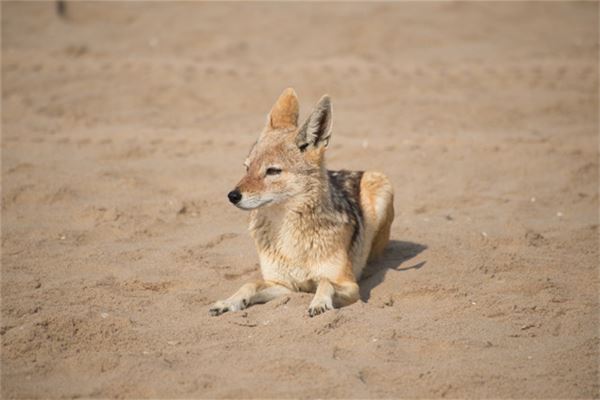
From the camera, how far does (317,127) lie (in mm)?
6887

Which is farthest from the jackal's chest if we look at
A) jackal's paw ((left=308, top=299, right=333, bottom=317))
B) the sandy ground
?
jackal's paw ((left=308, top=299, right=333, bottom=317))

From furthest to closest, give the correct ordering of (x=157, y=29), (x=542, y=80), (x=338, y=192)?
(x=157, y=29) → (x=542, y=80) → (x=338, y=192)

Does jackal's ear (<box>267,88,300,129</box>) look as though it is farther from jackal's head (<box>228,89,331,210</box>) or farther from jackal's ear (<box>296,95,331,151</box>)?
jackal's ear (<box>296,95,331,151</box>)

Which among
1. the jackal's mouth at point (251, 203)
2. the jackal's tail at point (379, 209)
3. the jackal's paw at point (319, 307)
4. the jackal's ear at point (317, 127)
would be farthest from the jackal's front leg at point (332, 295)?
the jackal's ear at point (317, 127)

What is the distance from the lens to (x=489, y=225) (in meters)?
8.76

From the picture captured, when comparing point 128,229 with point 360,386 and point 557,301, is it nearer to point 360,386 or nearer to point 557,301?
point 360,386

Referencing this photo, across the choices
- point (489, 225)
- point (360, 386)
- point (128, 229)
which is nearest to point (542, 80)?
point (489, 225)

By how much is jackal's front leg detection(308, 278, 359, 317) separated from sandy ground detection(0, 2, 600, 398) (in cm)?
14

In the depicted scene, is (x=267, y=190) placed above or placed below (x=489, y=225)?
above

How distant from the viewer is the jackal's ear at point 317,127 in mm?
6789

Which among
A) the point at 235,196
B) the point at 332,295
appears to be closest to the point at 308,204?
the point at 235,196

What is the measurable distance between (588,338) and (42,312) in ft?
14.4

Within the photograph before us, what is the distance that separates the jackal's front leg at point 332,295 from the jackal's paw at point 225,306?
0.61m

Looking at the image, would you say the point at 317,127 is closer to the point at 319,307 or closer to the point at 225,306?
the point at 319,307
